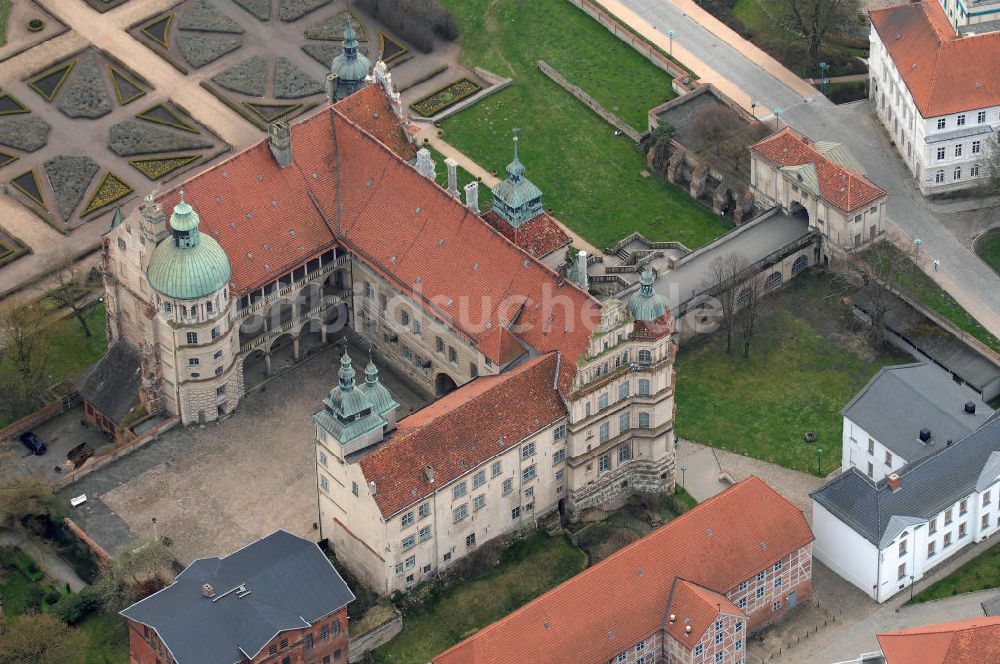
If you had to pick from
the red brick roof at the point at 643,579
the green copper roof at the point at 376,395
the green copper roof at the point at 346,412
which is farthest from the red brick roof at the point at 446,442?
the red brick roof at the point at 643,579

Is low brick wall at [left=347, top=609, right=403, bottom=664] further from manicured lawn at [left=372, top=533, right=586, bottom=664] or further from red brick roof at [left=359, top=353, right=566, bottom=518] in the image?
red brick roof at [left=359, top=353, right=566, bottom=518]

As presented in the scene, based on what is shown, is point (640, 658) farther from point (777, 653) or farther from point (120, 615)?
point (120, 615)

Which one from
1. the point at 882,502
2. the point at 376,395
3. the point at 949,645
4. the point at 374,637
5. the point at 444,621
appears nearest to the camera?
the point at 949,645

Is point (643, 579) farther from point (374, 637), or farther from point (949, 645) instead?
point (949, 645)

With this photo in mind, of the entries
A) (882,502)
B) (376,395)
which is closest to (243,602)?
(376,395)

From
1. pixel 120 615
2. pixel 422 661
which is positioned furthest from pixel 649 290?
pixel 120 615

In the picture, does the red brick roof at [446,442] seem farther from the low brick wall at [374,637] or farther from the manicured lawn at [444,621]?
the manicured lawn at [444,621]
